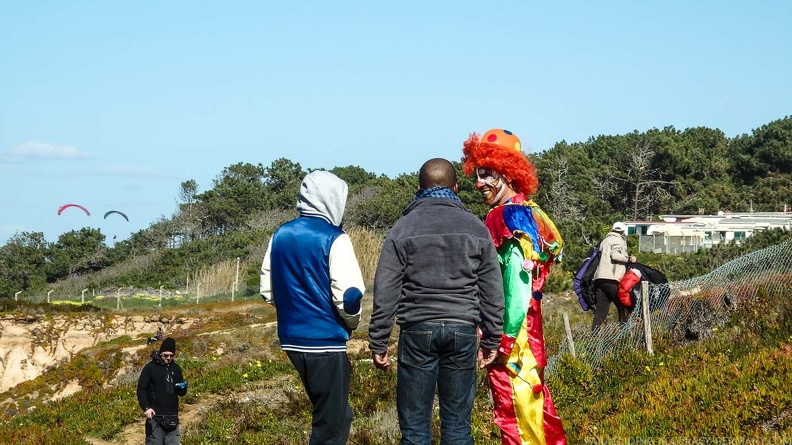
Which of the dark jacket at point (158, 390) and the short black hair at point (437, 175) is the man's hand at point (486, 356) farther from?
the dark jacket at point (158, 390)

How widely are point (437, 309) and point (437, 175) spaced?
0.82m

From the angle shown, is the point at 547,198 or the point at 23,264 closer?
the point at 547,198

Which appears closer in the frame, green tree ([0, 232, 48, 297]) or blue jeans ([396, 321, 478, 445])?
blue jeans ([396, 321, 478, 445])

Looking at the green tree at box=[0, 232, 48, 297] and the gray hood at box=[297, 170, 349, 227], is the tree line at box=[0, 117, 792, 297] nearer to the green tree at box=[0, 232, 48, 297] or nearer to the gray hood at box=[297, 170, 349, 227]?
the green tree at box=[0, 232, 48, 297]

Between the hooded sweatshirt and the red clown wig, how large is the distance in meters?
1.10

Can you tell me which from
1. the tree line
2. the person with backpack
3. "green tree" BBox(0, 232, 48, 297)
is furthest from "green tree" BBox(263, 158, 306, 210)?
the person with backpack

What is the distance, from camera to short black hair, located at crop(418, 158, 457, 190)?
564 centimetres

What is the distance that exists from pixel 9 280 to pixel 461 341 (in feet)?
230

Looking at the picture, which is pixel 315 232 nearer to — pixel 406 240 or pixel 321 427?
pixel 406 240

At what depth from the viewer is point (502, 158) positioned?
6.22 meters

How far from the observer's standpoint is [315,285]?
18.1 feet

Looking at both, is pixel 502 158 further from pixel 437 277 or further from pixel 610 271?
pixel 610 271

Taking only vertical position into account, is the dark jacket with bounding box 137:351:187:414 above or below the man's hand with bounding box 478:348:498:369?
below

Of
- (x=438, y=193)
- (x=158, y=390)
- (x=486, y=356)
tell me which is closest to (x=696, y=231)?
(x=158, y=390)
